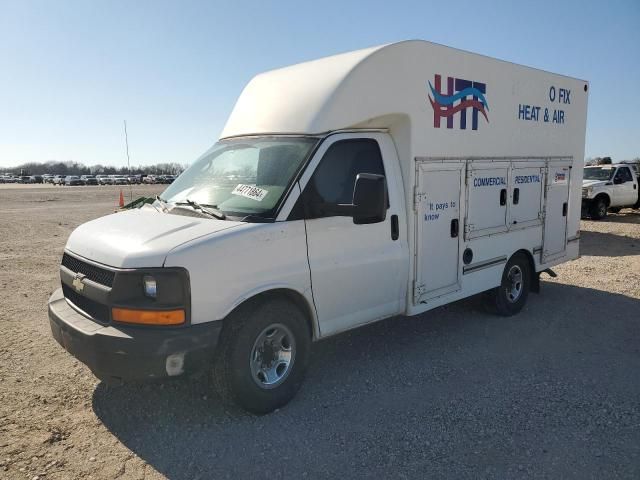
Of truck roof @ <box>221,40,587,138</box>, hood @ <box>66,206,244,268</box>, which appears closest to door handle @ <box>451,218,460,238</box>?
truck roof @ <box>221,40,587,138</box>

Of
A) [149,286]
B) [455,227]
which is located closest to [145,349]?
[149,286]

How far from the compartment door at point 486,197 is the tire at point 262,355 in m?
2.58

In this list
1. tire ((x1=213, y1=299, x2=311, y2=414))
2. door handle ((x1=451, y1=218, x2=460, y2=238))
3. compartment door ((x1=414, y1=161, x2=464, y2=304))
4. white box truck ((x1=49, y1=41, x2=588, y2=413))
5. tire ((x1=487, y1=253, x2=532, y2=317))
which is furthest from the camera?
tire ((x1=487, y1=253, x2=532, y2=317))

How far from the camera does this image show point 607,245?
12336 mm

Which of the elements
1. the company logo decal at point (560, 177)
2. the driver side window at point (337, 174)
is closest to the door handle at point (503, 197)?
the company logo decal at point (560, 177)

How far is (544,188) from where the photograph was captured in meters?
6.80

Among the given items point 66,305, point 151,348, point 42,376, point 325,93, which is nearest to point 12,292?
point 42,376

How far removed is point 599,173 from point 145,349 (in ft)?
65.3

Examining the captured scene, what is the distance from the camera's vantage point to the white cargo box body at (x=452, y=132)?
181 inches

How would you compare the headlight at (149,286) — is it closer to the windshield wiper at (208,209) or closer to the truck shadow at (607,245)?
the windshield wiper at (208,209)

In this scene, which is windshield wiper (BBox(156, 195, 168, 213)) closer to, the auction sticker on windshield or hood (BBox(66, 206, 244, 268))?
hood (BBox(66, 206, 244, 268))

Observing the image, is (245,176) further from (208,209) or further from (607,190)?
(607,190)

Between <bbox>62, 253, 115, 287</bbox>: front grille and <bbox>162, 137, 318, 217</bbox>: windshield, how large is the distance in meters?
0.96

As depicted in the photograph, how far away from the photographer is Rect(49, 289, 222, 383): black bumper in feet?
11.0
